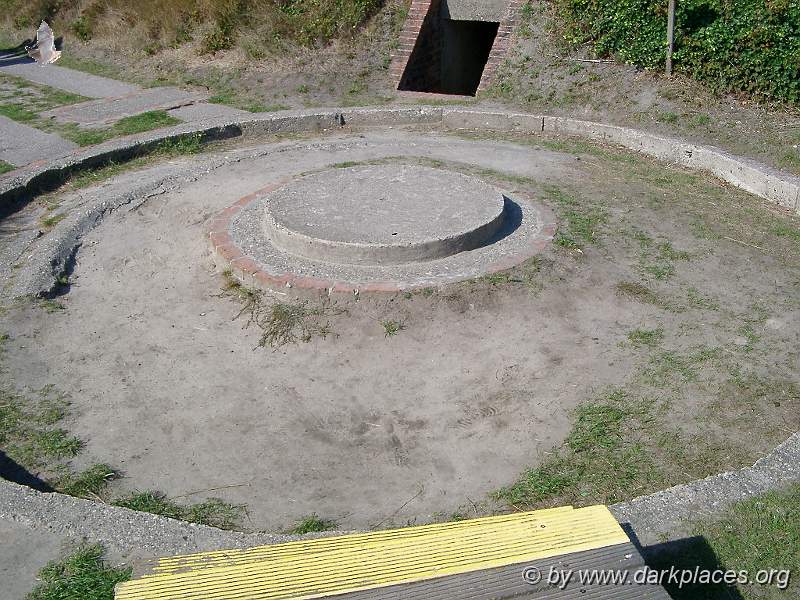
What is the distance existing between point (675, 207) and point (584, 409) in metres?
3.24

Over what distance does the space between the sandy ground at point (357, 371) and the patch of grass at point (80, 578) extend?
77cm

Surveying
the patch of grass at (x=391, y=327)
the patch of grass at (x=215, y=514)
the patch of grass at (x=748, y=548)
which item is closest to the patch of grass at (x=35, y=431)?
the patch of grass at (x=215, y=514)

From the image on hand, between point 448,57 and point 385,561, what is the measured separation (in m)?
10.2

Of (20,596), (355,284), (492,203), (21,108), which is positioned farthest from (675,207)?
(21,108)

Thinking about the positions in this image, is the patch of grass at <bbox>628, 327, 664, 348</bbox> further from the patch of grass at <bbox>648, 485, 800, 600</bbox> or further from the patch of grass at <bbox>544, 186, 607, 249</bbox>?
the patch of grass at <bbox>648, 485, 800, 600</bbox>

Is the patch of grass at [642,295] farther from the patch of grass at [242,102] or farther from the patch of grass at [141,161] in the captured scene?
the patch of grass at [242,102]

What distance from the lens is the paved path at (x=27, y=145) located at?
873 centimetres

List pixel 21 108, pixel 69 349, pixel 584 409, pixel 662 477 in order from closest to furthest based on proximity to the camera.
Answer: pixel 662 477 < pixel 584 409 < pixel 69 349 < pixel 21 108

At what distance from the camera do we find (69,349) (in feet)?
17.9

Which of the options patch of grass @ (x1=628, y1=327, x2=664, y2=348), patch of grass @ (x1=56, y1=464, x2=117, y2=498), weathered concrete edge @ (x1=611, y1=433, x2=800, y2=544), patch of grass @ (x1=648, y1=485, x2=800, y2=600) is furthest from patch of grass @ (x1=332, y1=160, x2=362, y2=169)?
patch of grass @ (x1=648, y1=485, x2=800, y2=600)

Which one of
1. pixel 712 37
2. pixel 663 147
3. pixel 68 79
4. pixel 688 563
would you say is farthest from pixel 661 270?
pixel 68 79

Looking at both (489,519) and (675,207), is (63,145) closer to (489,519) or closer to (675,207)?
(675,207)

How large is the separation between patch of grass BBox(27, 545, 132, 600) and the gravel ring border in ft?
0.39

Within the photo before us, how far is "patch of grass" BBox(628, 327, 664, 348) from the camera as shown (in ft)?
17.1
